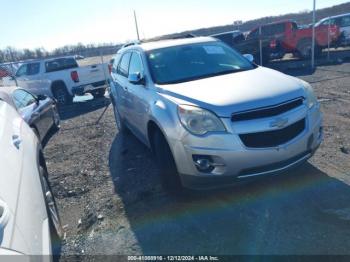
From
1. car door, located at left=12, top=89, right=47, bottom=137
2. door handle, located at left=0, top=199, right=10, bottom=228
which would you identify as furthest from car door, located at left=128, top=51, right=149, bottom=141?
door handle, located at left=0, top=199, right=10, bottom=228

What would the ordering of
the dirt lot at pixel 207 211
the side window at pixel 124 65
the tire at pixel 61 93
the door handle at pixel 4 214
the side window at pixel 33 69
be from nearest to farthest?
the door handle at pixel 4 214
the dirt lot at pixel 207 211
the side window at pixel 124 65
the tire at pixel 61 93
the side window at pixel 33 69

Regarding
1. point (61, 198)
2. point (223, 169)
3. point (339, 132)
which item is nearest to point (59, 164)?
point (61, 198)

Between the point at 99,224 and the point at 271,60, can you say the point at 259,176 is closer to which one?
the point at 99,224

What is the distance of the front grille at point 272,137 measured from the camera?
3.28 metres

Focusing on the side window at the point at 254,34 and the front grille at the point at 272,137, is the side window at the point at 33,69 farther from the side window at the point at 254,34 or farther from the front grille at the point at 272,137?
the front grille at the point at 272,137

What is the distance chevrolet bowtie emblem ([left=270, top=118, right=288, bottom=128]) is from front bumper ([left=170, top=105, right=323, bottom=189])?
103mm

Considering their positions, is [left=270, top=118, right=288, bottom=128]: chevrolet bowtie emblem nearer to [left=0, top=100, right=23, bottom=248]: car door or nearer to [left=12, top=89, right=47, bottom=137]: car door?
[left=0, top=100, right=23, bottom=248]: car door

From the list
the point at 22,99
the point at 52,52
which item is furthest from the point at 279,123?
the point at 52,52

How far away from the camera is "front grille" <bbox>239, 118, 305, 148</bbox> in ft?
10.8

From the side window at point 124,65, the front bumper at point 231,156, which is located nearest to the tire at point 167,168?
the front bumper at point 231,156

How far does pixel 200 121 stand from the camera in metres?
3.34

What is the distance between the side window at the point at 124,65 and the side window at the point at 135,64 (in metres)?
0.28

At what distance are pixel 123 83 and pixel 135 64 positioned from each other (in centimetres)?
66

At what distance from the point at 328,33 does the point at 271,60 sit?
123 inches
